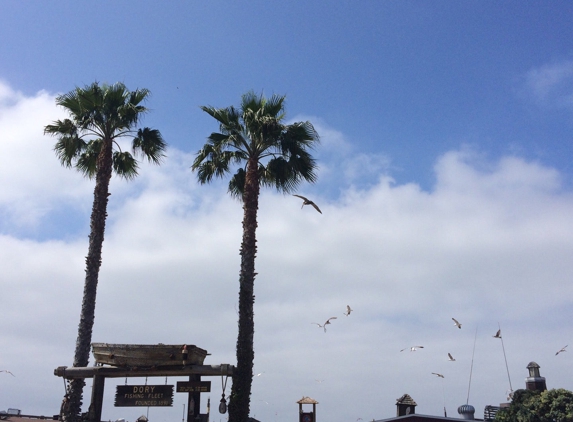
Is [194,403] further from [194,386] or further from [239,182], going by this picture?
[239,182]

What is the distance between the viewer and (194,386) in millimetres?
16828

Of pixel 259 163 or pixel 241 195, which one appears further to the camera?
pixel 241 195

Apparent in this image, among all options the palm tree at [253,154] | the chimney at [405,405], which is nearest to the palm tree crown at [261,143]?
the palm tree at [253,154]

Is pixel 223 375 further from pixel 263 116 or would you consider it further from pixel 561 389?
pixel 561 389

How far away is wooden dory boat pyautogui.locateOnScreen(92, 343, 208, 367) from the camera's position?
55.0 feet

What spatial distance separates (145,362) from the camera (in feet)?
55.7

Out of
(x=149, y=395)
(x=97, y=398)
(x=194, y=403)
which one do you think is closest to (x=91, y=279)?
(x=97, y=398)

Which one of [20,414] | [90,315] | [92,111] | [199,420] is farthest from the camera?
[20,414]

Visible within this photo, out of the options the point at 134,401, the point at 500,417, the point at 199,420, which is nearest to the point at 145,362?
the point at 134,401

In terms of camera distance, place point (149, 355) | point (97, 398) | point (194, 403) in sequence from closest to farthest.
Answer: point (194, 403)
point (149, 355)
point (97, 398)

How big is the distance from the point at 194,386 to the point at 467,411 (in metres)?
17.1

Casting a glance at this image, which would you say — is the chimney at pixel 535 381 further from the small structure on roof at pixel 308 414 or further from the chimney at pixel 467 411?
the small structure on roof at pixel 308 414

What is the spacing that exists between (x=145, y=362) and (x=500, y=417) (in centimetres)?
1789

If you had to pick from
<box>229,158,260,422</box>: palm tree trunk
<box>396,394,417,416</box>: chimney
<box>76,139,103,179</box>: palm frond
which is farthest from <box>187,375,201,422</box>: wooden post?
<box>396,394,417,416</box>: chimney
